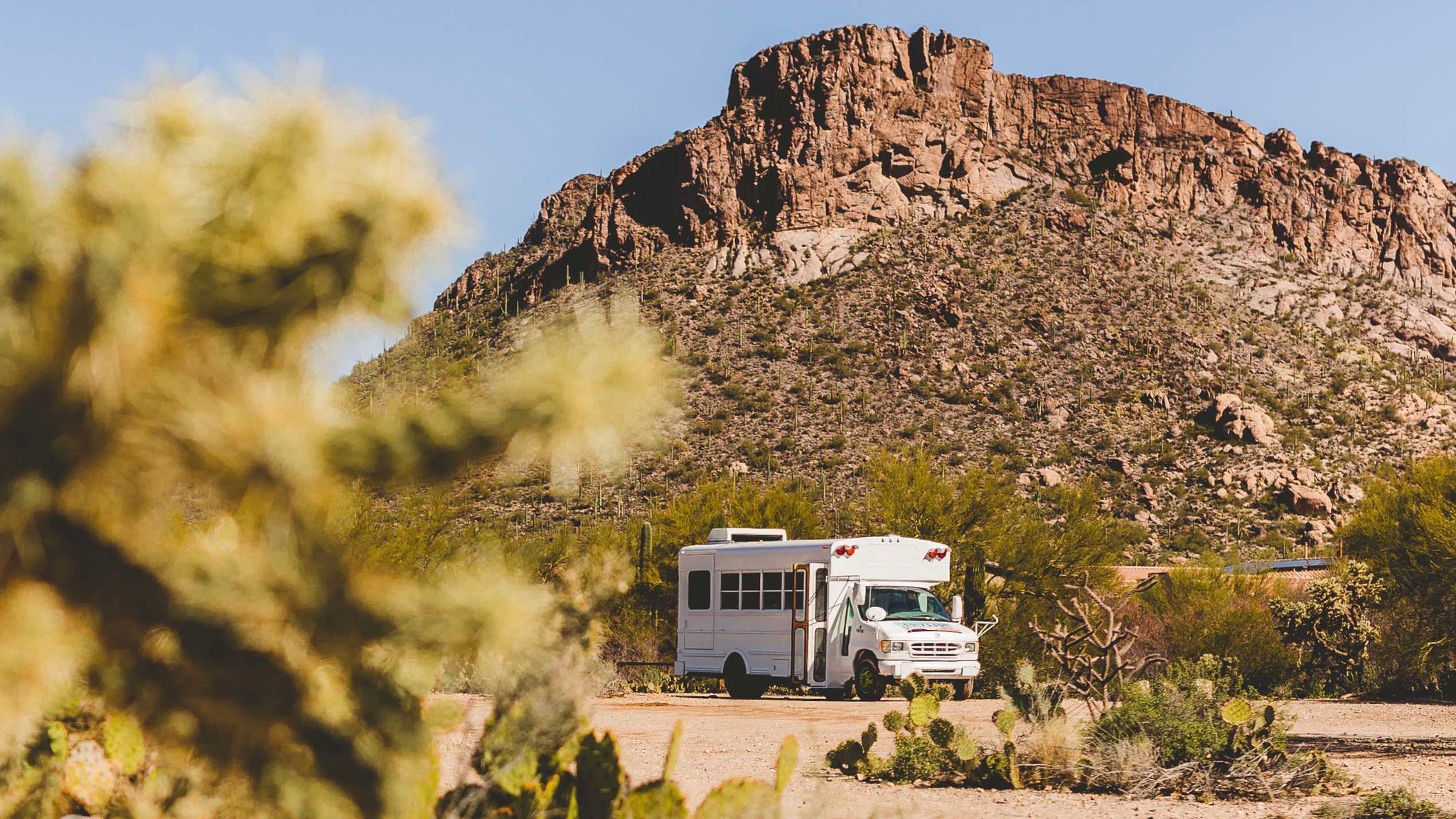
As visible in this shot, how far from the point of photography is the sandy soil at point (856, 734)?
967 cm

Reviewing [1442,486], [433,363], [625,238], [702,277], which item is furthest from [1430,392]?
[433,363]

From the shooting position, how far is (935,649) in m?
19.8

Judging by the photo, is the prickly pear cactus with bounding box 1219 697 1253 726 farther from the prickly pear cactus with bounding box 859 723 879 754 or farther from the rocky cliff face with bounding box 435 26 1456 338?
the rocky cliff face with bounding box 435 26 1456 338

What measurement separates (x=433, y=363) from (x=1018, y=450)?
50.3m

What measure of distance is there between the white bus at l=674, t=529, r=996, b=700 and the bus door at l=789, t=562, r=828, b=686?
14mm

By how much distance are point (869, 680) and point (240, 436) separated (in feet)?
56.7

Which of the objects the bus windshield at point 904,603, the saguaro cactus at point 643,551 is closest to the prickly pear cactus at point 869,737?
the bus windshield at point 904,603

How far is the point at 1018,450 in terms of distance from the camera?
173ft

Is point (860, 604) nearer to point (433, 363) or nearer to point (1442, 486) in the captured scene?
point (1442, 486)

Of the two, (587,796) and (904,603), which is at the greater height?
(904,603)

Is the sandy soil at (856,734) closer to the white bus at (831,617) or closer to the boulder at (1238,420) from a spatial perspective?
the white bus at (831,617)

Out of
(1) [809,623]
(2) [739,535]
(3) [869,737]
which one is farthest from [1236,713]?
(2) [739,535]

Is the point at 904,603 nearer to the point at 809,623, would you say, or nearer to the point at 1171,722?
the point at 809,623

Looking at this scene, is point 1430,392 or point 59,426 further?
point 1430,392
